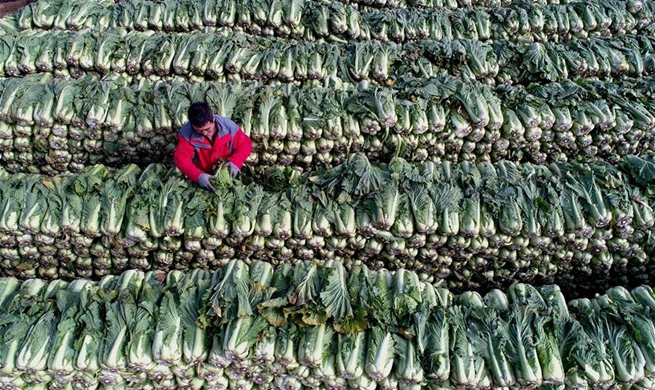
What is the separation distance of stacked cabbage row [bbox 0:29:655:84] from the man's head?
1780mm

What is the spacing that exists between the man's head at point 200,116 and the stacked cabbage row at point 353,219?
480 mm

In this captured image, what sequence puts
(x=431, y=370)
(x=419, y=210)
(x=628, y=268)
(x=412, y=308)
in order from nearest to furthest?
(x=431, y=370)
(x=412, y=308)
(x=419, y=210)
(x=628, y=268)

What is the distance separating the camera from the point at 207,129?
15.1 feet

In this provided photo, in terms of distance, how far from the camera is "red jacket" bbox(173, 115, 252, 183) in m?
4.76

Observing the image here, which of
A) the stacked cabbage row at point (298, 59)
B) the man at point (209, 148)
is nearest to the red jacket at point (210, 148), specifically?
the man at point (209, 148)

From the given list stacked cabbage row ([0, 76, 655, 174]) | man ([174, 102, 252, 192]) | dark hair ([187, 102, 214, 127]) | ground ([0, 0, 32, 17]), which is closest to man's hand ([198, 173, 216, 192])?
man ([174, 102, 252, 192])

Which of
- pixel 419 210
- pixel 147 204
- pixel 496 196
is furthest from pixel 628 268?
pixel 147 204

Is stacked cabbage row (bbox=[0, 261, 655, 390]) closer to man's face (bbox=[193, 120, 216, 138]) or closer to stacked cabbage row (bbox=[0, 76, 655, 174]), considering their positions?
man's face (bbox=[193, 120, 216, 138])

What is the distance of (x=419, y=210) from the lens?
454 cm

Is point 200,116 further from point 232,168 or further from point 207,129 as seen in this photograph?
point 232,168

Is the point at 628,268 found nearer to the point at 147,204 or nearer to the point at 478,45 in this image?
the point at 478,45

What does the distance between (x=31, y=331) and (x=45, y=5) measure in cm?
546

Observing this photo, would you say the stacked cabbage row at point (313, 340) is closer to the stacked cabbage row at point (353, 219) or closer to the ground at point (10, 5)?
the stacked cabbage row at point (353, 219)

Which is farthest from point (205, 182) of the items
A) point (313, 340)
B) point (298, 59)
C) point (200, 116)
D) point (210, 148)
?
point (298, 59)
